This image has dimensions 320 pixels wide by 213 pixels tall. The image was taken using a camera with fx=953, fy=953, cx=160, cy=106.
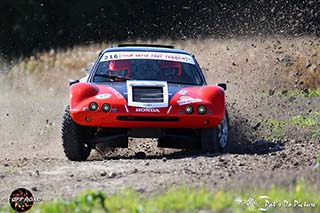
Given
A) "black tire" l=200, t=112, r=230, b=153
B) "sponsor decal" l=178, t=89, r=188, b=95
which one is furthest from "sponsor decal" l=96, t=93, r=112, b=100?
"black tire" l=200, t=112, r=230, b=153

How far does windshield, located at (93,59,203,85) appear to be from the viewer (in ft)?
43.3

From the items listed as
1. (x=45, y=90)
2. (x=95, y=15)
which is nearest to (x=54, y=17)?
(x=95, y=15)

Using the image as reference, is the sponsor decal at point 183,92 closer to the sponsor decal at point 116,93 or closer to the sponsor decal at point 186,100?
A: the sponsor decal at point 186,100

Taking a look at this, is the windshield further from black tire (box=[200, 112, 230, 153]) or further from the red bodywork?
black tire (box=[200, 112, 230, 153])

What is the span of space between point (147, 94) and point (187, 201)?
182 inches

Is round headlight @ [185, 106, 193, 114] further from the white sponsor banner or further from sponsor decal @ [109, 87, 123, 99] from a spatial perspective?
the white sponsor banner

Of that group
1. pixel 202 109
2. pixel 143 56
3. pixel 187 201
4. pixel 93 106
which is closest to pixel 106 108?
pixel 93 106

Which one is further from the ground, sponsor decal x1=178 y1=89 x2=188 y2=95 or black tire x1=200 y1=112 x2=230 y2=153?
sponsor decal x1=178 y1=89 x2=188 y2=95

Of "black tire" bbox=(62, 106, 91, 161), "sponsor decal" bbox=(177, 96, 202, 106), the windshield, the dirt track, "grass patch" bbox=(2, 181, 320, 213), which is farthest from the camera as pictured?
the windshield

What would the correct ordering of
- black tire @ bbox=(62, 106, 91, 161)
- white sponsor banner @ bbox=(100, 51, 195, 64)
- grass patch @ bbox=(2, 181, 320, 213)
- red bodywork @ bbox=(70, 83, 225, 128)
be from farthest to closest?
white sponsor banner @ bbox=(100, 51, 195, 64)
black tire @ bbox=(62, 106, 91, 161)
red bodywork @ bbox=(70, 83, 225, 128)
grass patch @ bbox=(2, 181, 320, 213)

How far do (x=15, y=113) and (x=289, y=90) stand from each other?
7761mm

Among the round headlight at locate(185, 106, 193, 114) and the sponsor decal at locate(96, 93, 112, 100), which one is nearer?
the round headlight at locate(185, 106, 193, 114)

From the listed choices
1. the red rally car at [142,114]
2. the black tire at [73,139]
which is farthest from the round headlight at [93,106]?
the black tire at [73,139]

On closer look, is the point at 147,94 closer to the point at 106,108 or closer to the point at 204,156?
the point at 106,108
